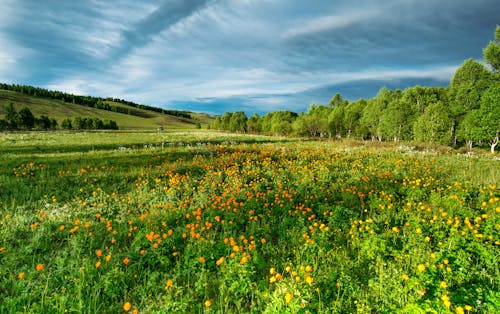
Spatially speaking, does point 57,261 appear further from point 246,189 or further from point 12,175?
point 12,175

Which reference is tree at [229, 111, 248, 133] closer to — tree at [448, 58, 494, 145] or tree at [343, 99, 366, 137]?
tree at [343, 99, 366, 137]

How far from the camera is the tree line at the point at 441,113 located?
922 inches

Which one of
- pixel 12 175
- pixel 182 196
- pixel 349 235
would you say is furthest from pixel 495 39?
pixel 12 175

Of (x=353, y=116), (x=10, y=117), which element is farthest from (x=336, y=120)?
(x=10, y=117)

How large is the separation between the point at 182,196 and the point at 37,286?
4412 millimetres

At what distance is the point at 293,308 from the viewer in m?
2.60

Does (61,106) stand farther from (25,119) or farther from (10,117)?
(10,117)

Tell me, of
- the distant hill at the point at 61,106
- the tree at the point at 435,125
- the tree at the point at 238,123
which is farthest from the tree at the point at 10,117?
the tree at the point at 435,125

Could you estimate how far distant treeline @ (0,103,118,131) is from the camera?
69.0m

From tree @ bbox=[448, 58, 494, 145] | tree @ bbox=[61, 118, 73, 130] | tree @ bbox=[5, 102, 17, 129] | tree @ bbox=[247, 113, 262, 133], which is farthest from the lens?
tree @ bbox=[247, 113, 262, 133]

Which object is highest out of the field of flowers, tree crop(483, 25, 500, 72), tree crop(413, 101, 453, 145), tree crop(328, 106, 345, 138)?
tree crop(483, 25, 500, 72)

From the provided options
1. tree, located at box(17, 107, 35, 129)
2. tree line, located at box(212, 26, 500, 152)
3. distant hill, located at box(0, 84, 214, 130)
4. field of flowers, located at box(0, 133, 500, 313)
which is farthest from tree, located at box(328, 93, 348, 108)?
tree, located at box(17, 107, 35, 129)

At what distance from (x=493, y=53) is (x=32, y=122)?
11301cm

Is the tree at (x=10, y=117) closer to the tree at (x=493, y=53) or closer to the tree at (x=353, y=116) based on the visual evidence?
the tree at (x=353, y=116)
